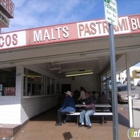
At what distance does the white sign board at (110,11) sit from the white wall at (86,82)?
16558mm

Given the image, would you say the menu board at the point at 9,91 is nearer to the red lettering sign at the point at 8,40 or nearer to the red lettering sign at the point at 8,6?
the red lettering sign at the point at 8,40

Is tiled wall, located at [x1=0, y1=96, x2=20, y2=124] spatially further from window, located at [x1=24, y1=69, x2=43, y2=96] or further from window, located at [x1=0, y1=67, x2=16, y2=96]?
window, located at [x1=24, y1=69, x2=43, y2=96]

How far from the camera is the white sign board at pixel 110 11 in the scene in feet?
10.4

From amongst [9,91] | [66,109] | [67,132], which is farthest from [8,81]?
[67,132]

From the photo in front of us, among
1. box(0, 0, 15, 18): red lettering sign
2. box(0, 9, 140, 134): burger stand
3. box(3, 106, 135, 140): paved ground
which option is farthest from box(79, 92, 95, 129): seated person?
box(0, 0, 15, 18): red lettering sign

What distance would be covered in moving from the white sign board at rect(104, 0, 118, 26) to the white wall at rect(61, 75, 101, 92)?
1656 cm

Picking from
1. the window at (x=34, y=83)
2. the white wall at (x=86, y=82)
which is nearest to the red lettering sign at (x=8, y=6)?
the window at (x=34, y=83)

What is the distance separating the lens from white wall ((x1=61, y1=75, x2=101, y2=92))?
19750mm

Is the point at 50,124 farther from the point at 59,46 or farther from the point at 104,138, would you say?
the point at 59,46

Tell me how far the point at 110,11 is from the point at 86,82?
16733mm

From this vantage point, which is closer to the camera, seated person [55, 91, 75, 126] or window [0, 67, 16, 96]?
window [0, 67, 16, 96]

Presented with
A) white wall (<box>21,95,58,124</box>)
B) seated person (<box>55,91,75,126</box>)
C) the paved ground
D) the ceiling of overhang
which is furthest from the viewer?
seated person (<box>55,91,75,126</box>)

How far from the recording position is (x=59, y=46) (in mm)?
6379

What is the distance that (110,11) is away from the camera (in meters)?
3.22
